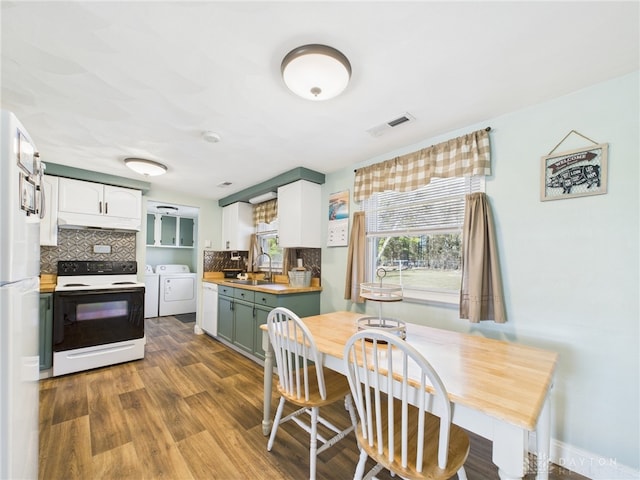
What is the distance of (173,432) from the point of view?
187cm

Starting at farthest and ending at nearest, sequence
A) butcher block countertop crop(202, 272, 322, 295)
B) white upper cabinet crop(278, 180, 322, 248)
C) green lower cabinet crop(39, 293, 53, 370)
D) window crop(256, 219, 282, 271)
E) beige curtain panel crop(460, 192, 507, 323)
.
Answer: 1. window crop(256, 219, 282, 271)
2. white upper cabinet crop(278, 180, 322, 248)
3. butcher block countertop crop(202, 272, 322, 295)
4. green lower cabinet crop(39, 293, 53, 370)
5. beige curtain panel crop(460, 192, 507, 323)

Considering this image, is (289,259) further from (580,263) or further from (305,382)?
(580,263)

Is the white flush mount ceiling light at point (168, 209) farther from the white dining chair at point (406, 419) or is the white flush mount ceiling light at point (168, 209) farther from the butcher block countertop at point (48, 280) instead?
the white dining chair at point (406, 419)

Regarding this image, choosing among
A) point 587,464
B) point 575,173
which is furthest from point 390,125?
point 587,464

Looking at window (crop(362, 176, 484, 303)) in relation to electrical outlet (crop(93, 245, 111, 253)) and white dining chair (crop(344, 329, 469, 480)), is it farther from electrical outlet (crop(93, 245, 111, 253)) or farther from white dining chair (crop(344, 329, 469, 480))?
electrical outlet (crop(93, 245, 111, 253))

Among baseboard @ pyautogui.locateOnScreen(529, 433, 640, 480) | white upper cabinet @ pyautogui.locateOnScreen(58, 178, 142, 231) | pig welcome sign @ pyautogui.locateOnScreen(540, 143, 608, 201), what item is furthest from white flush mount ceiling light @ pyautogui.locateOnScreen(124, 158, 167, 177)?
baseboard @ pyautogui.locateOnScreen(529, 433, 640, 480)

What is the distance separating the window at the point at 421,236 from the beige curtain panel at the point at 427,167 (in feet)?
0.34

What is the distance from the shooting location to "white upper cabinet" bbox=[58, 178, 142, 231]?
9.90 ft

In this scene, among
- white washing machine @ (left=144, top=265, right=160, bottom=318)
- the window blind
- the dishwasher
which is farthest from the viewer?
white washing machine @ (left=144, top=265, right=160, bottom=318)

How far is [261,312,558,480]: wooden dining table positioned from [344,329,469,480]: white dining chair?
9cm

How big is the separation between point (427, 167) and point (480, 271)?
965mm

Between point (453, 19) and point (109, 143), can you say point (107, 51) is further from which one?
point (453, 19)

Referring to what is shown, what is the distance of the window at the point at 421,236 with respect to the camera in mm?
2164

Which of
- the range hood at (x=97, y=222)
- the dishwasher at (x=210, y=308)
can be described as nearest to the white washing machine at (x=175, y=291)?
the dishwasher at (x=210, y=308)
